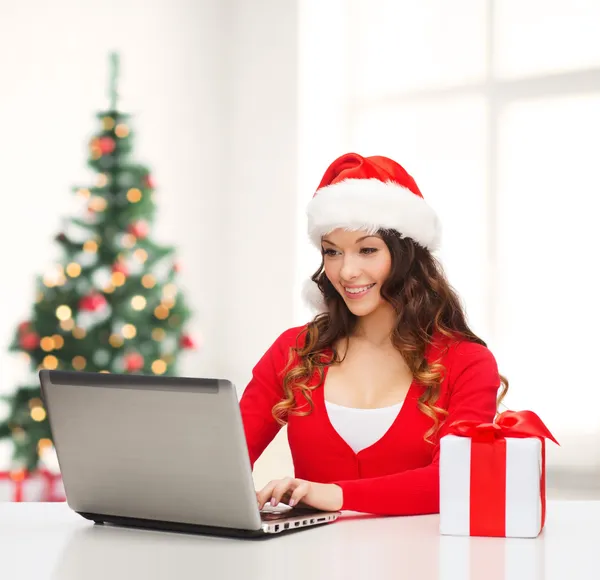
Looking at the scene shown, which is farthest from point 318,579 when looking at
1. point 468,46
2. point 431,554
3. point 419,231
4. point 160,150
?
point 160,150

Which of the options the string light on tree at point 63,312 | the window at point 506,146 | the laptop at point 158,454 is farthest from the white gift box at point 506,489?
the string light on tree at point 63,312

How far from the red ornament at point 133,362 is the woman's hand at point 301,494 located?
2919 mm

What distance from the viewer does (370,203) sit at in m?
2.01

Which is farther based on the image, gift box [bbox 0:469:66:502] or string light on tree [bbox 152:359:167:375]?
string light on tree [bbox 152:359:167:375]

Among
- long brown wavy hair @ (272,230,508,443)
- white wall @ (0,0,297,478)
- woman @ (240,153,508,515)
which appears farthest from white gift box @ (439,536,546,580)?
white wall @ (0,0,297,478)

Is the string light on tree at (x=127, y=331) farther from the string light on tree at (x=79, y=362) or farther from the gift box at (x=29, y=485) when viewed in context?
the gift box at (x=29, y=485)

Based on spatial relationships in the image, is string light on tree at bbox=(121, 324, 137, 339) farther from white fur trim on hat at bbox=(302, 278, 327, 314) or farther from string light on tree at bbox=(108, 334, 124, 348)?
white fur trim on hat at bbox=(302, 278, 327, 314)

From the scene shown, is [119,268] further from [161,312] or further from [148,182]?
[148,182]

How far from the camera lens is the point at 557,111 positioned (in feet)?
14.0

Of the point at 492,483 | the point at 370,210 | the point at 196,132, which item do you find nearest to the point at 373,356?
the point at 370,210

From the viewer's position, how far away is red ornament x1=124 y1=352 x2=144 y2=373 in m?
4.35

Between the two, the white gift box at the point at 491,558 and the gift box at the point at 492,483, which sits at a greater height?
the gift box at the point at 492,483

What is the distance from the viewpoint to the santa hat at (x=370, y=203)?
6.56 ft

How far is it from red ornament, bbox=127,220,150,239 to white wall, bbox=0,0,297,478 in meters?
0.47
